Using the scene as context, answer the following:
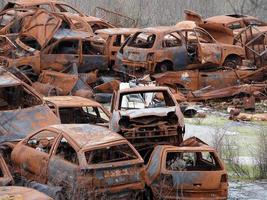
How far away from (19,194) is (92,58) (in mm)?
13801

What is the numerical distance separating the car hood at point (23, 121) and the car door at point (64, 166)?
1758mm

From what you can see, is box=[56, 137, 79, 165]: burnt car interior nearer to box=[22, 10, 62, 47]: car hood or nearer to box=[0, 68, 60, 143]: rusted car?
box=[0, 68, 60, 143]: rusted car

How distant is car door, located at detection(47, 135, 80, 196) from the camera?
9.71 m

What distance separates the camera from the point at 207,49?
2080cm

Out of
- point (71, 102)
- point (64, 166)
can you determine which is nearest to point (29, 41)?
point (71, 102)

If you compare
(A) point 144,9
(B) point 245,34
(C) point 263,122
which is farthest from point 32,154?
(A) point 144,9

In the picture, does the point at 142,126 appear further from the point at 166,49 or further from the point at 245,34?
the point at 245,34

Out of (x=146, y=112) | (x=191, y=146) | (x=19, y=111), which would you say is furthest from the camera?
(x=19, y=111)

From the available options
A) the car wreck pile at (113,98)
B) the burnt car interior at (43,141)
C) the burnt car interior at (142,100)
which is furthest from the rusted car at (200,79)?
the burnt car interior at (43,141)

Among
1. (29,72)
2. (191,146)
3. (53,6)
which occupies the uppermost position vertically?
(53,6)

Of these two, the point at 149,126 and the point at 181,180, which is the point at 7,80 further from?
the point at 181,180

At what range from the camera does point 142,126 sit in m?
11.9

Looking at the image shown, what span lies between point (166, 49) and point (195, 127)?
13.7 feet

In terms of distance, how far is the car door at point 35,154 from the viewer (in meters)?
10.5
